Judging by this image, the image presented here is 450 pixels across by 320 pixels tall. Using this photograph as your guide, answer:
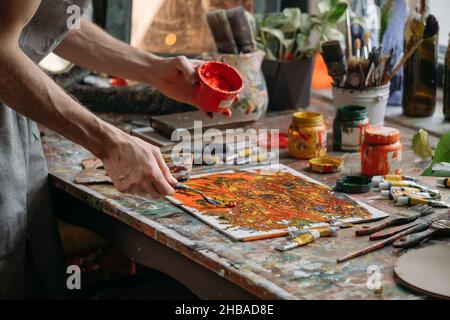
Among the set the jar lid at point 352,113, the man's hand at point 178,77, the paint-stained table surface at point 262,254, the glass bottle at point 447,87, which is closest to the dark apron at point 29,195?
the paint-stained table surface at point 262,254

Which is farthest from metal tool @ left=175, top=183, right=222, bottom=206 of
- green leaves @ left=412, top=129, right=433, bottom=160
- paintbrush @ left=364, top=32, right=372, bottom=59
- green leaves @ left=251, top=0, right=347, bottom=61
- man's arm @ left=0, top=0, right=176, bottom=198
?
green leaves @ left=251, top=0, right=347, bottom=61

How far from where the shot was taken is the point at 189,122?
2330 millimetres

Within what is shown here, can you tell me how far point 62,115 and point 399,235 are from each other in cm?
70

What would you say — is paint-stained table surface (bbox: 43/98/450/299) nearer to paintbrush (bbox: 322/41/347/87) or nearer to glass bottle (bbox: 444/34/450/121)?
paintbrush (bbox: 322/41/347/87)

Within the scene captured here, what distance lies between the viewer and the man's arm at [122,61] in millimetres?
2031

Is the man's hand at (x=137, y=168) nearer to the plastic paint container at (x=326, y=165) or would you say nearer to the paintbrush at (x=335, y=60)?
the plastic paint container at (x=326, y=165)

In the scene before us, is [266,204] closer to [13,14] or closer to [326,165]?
[326,165]

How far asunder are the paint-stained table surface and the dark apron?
83 millimetres

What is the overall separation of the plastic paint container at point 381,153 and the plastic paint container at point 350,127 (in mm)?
144

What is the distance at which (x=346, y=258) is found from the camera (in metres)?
1.51

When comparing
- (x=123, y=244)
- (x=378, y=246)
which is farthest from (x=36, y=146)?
(x=378, y=246)

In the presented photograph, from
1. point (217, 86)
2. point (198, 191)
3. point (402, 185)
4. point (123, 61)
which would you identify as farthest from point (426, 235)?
point (123, 61)

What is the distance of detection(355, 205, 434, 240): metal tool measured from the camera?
162 cm
